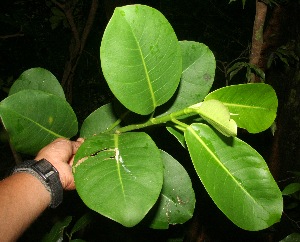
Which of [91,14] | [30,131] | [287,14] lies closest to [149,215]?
[30,131]

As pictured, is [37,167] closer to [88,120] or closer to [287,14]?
[88,120]

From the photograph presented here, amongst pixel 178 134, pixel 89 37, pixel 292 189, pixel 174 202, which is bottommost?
pixel 89 37

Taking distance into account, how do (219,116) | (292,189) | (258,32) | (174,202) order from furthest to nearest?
1. (292,189)
2. (258,32)
3. (174,202)
4. (219,116)

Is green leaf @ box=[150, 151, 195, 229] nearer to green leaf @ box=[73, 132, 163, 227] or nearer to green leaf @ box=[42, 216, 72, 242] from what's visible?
green leaf @ box=[73, 132, 163, 227]

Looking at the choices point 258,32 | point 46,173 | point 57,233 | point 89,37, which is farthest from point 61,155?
point 89,37

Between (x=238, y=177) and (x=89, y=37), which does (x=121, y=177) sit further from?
(x=89, y=37)

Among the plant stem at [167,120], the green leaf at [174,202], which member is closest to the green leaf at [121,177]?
the plant stem at [167,120]

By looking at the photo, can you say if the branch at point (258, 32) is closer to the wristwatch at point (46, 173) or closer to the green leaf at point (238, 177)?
the green leaf at point (238, 177)
